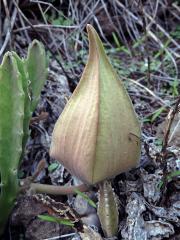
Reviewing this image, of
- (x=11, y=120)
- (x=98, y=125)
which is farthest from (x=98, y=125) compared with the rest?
(x=11, y=120)

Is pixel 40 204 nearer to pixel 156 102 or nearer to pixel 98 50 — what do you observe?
pixel 98 50

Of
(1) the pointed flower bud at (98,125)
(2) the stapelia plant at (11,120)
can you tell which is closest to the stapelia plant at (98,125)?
(1) the pointed flower bud at (98,125)

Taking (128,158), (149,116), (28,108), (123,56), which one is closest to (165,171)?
(128,158)

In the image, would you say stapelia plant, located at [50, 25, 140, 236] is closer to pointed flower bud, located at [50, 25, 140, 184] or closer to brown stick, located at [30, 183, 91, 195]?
pointed flower bud, located at [50, 25, 140, 184]

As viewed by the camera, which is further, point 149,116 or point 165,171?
point 149,116

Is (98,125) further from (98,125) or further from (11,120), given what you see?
(11,120)

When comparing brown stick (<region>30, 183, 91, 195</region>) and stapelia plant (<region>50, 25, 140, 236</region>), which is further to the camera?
brown stick (<region>30, 183, 91, 195</region>)

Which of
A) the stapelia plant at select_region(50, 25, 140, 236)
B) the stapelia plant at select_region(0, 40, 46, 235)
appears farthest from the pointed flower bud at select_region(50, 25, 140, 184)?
the stapelia plant at select_region(0, 40, 46, 235)

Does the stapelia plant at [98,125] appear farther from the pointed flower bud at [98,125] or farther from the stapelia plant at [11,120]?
the stapelia plant at [11,120]
